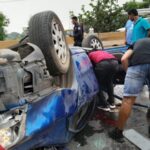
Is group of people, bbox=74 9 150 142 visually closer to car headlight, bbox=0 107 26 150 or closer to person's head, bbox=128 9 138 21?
car headlight, bbox=0 107 26 150

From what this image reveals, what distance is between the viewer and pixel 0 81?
3.01 meters

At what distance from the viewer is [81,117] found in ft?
14.8

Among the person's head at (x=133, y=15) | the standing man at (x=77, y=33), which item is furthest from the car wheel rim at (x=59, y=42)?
the standing man at (x=77, y=33)

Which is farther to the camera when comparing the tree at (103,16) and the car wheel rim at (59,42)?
the tree at (103,16)

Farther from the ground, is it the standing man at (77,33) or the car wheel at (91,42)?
the car wheel at (91,42)

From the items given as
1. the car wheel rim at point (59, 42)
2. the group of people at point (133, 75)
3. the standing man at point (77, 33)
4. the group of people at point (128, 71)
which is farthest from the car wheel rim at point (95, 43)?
the standing man at point (77, 33)

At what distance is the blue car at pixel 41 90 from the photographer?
291cm

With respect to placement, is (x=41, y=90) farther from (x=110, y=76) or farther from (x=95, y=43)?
(x=95, y=43)

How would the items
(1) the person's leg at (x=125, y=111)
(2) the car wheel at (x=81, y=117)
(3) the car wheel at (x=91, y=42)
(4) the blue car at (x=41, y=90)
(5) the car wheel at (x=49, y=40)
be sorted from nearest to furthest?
1. (4) the blue car at (x=41, y=90)
2. (5) the car wheel at (x=49, y=40)
3. (2) the car wheel at (x=81, y=117)
4. (1) the person's leg at (x=125, y=111)
5. (3) the car wheel at (x=91, y=42)

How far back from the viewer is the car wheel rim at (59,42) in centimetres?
399

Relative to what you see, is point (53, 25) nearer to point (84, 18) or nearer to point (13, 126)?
point (13, 126)

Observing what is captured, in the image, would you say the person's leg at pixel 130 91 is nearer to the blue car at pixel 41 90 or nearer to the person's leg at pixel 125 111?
the person's leg at pixel 125 111

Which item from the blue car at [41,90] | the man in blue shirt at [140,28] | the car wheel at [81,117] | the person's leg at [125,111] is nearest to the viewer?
the blue car at [41,90]

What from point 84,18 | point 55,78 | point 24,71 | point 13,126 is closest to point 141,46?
point 55,78
